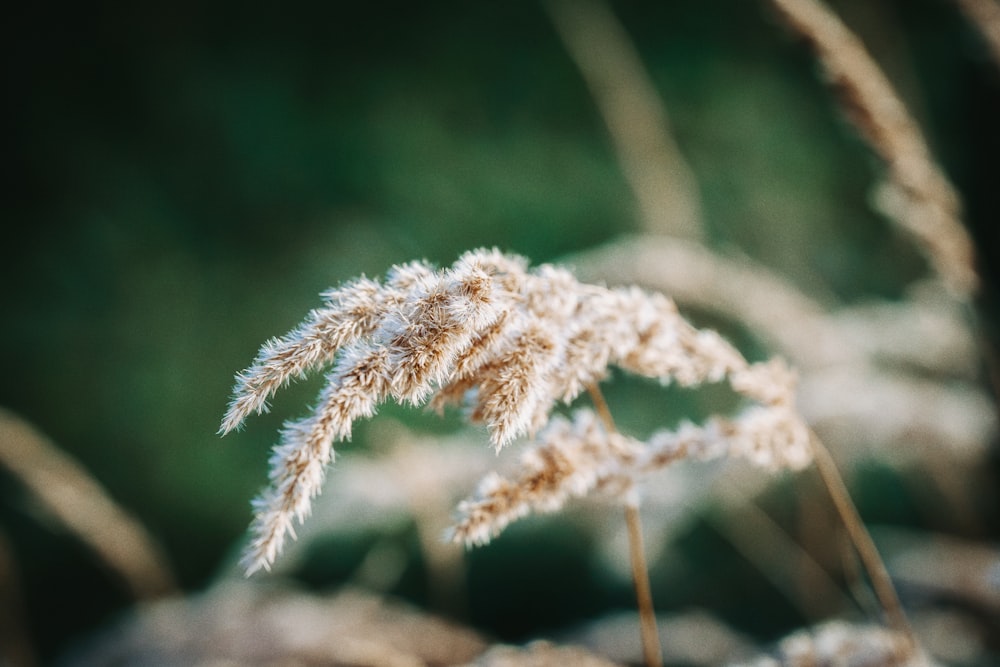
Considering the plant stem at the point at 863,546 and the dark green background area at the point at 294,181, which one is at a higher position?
the dark green background area at the point at 294,181

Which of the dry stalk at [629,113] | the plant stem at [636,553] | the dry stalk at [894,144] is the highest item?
the dry stalk at [629,113]

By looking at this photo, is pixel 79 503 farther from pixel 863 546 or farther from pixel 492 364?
pixel 863 546

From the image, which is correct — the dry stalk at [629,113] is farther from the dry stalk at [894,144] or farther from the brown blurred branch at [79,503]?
the brown blurred branch at [79,503]

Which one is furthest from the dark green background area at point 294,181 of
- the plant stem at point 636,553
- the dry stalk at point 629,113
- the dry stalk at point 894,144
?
the plant stem at point 636,553

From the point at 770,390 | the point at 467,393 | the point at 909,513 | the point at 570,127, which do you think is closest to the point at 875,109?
the point at 770,390

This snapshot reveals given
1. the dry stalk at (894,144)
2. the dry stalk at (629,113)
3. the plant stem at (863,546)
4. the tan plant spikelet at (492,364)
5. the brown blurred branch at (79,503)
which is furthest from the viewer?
the dry stalk at (629,113)

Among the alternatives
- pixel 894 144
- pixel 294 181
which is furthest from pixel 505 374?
pixel 294 181
